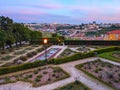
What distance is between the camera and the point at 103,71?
16.0 meters

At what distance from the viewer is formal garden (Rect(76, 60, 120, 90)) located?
1349 cm

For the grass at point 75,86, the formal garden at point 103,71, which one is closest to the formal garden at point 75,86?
the grass at point 75,86

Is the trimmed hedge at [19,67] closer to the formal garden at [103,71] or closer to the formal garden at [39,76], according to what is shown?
the formal garden at [39,76]

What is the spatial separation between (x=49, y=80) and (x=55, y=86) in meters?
1.22

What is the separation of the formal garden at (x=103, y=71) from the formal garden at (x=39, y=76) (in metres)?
2.22

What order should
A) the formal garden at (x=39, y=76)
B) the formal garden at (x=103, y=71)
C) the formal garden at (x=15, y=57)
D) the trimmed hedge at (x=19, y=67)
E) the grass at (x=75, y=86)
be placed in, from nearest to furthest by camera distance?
the grass at (x=75, y=86) < the formal garden at (x=103, y=71) < the formal garden at (x=39, y=76) < the trimmed hedge at (x=19, y=67) < the formal garden at (x=15, y=57)

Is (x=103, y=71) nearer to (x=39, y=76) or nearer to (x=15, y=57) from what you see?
(x=39, y=76)

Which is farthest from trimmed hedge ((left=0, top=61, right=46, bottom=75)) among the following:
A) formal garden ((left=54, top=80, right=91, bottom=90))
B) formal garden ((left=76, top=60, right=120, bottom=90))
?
formal garden ((left=54, top=80, right=91, bottom=90))

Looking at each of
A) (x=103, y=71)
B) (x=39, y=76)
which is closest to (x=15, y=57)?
(x=39, y=76)

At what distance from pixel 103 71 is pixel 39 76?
5518 millimetres

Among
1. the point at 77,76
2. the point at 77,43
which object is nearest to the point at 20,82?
the point at 77,76

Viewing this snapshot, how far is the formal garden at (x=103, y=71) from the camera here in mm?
13491

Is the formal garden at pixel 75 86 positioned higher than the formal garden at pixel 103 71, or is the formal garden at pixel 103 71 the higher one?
the formal garden at pixel 103 71

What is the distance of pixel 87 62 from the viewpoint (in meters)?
19.1
